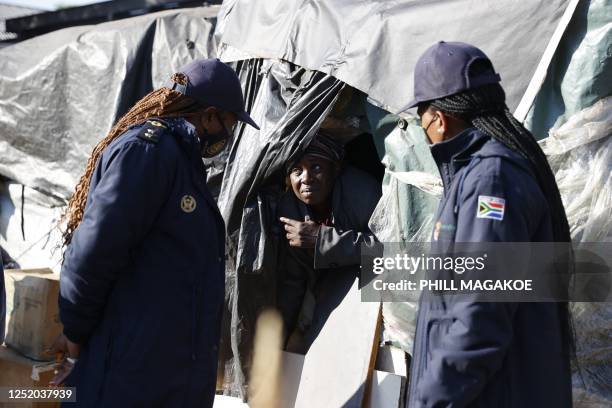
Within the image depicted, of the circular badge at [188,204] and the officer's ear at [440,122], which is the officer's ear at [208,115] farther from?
the officer's ear at [440,122]

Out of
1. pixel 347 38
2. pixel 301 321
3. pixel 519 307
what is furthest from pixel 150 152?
pixel 301 321

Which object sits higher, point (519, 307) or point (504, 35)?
point (504, 35)

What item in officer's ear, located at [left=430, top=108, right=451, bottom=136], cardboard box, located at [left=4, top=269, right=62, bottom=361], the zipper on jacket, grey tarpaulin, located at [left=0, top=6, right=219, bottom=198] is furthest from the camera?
grey tarpaulin, located at [left=0, top=6, right=219, bottom=198]

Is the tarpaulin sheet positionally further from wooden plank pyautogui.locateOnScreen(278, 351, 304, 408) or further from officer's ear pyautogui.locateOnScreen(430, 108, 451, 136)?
wooden plank pyautogui.locateOnScreen(278, 351, 304, 408)

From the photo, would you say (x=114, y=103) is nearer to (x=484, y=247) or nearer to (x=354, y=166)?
(x=354, y=166)

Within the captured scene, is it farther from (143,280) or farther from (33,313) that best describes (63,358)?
(33,313)

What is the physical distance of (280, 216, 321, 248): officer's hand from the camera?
4008mm

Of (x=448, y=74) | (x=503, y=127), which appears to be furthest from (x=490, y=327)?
(x=448, y=74)

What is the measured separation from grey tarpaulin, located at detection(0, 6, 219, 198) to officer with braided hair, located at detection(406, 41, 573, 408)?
3.78 metres

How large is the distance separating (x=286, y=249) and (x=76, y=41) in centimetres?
323

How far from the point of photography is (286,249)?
13.8 feet

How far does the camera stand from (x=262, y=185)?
4.10 m

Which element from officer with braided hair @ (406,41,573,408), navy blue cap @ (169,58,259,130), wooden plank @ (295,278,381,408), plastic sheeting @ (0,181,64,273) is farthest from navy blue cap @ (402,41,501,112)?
plastic sheeting @ (0,181,64,273)

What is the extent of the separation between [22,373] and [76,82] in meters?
2.65
